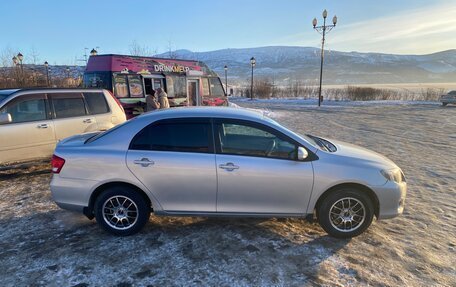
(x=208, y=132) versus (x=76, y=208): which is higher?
(x=208, y=132)

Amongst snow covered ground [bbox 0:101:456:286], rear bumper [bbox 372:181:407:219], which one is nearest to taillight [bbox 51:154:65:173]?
snow covered ground [bbox 0:101:456:286]

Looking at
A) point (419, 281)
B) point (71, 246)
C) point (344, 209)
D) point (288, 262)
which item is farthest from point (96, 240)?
point (419, 281)

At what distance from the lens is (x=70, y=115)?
680cm

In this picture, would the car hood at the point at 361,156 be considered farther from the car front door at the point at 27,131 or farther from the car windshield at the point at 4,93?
the car windshield at the point at 4,93

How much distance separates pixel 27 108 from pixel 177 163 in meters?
4.29

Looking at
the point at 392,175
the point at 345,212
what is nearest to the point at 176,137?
the point at 345,212

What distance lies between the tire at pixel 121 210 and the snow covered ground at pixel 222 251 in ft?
0.47

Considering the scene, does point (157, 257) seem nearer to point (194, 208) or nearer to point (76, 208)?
point (194, 208)

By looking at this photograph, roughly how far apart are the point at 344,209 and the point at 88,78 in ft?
33.2

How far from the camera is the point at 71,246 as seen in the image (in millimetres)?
3803

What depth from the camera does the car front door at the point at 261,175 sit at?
3.77m

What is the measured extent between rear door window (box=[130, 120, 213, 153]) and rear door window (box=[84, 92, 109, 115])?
3.92 meters

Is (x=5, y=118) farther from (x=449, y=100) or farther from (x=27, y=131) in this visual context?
(x=449, y=100)

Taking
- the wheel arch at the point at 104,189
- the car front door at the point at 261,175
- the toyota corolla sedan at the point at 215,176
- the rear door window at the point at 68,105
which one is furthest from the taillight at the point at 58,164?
the rear door window at the point at 68,105
